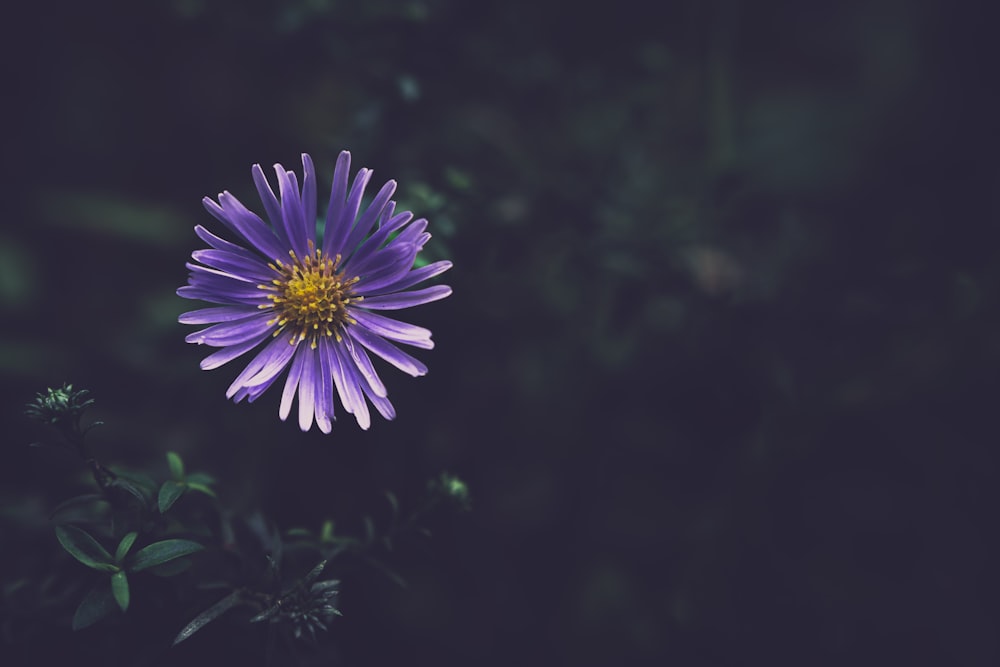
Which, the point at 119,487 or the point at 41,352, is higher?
the point at 41,352

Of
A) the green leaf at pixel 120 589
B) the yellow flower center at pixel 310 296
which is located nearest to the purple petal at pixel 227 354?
the yellow flower center at pixel 310 296

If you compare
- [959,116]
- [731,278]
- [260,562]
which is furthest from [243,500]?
[959,116]

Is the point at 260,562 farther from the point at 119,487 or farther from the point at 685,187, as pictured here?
the point at 685,187

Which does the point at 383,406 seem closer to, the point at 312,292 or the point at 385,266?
the point at 385,266

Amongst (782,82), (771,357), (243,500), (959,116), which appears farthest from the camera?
(782,82)

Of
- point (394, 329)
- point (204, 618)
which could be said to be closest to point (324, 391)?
point (394, 329)

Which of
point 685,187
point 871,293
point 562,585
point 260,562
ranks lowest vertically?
point 260,562

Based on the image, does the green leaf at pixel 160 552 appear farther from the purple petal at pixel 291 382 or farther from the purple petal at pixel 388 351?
the purple petal at pixel 388 351

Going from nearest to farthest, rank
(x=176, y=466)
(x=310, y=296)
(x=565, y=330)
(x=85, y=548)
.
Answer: (x=85, y=548) < (x=176, y=466) < (x=310, y=296) < (x=565, y=330)
